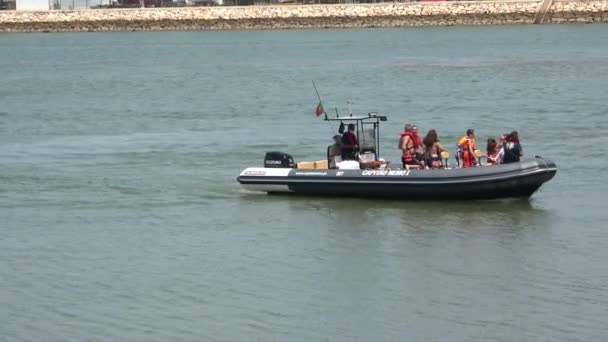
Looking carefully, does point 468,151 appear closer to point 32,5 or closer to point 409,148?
point 409,148

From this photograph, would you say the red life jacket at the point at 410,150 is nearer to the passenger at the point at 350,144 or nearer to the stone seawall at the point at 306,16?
the passenger at the point at 350,144

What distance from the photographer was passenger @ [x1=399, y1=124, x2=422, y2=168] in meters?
19.5

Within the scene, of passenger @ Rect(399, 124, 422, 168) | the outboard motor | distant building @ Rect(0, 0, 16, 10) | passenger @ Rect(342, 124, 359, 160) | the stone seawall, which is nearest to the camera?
passenger @ Rect(399, 124, 422, 168)

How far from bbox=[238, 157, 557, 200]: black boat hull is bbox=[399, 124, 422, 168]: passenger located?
0.24m

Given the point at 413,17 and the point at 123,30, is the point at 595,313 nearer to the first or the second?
the point at 413,17

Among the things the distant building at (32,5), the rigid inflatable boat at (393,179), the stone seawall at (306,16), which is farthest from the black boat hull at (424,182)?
the distant building at (32,5)

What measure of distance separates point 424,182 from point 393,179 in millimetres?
502

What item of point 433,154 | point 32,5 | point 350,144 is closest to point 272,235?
point 350,144

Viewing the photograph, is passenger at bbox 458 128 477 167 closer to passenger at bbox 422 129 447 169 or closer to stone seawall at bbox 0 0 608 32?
passenger at bbox 422 129 447 169

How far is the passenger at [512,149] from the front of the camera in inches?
750

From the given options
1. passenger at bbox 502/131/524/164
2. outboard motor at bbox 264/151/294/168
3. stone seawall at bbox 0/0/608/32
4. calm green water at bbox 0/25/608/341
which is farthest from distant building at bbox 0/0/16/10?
passenger at bbox 502/131/524/164

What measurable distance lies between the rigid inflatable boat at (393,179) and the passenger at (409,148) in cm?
24

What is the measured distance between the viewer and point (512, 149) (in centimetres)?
1905

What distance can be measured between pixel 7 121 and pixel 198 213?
622 inches
